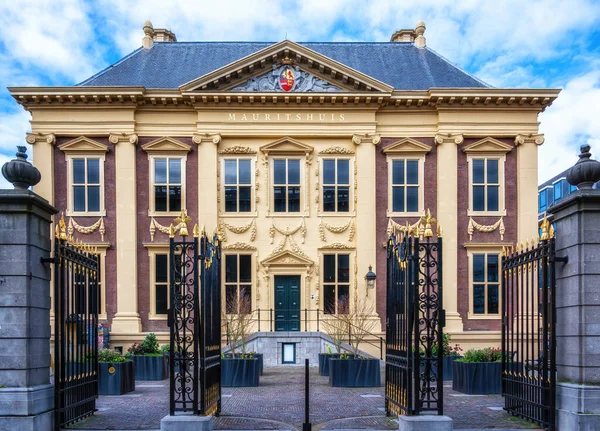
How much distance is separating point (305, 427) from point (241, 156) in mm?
17636

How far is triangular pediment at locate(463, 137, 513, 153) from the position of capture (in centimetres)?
2655

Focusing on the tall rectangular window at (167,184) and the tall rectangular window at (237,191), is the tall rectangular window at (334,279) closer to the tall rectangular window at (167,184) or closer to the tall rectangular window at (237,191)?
the tall rectangular window at (237,191)

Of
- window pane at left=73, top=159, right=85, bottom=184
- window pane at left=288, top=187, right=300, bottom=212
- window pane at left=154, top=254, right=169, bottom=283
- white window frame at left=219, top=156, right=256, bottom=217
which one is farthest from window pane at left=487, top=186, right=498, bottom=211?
window pane at left=73, top=159, right=85, bottom=184

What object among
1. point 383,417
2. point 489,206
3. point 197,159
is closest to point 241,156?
point 197,159

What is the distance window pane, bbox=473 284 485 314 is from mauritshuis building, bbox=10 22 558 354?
0.06 m

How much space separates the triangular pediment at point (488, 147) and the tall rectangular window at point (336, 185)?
521 centimetres

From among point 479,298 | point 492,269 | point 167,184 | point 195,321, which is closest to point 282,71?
point 167,184

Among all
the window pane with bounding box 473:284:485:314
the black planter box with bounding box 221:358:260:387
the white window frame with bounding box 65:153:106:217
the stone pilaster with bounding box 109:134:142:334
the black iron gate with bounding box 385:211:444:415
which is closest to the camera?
the black iron gate with bounding box 385:211:444:415

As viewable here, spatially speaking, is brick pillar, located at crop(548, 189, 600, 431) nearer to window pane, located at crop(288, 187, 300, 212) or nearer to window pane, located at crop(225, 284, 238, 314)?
window pane, located at crop(225, 284, 238, 314)

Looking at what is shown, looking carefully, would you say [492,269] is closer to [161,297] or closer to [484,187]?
[484,187]

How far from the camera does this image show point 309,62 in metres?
26.4

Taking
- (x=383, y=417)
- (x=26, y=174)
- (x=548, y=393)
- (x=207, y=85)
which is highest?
(x=207, y=85)

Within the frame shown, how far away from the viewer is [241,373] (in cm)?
1742

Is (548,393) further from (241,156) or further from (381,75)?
(381,75)
